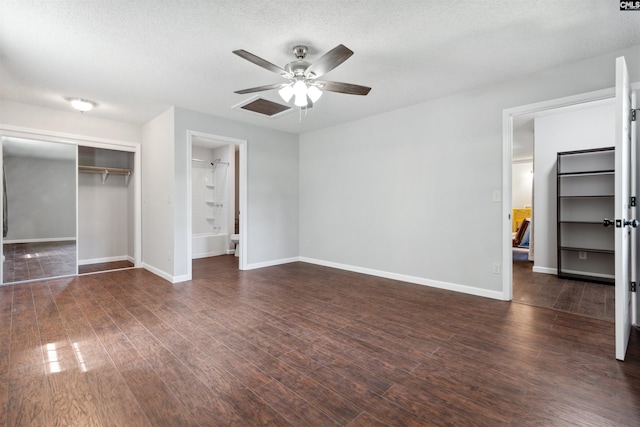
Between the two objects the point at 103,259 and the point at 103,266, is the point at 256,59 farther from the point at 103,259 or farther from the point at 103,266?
the point at 103,259

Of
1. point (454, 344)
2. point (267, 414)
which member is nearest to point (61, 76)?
point (267, 414)

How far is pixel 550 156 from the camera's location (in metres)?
4.78

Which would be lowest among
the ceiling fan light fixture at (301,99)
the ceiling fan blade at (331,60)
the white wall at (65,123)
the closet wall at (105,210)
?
the closet wall at (105,210)

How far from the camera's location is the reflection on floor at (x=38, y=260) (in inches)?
165

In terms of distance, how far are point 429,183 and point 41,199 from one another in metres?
5.81

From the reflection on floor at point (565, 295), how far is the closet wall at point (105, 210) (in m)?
6.51

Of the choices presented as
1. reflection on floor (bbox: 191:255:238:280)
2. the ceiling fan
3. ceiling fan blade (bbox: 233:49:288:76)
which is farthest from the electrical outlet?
reflection on floor (bbox: 191:255:238:280)

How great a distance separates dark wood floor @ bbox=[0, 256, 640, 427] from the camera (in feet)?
5.01

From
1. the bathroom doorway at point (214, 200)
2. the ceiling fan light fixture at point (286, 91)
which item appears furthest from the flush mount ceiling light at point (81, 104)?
the ceiling fan light fixture at point (286, 91)

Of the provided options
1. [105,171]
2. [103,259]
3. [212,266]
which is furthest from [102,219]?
[212,266]

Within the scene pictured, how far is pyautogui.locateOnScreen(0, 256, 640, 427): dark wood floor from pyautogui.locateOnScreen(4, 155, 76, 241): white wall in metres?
1.47

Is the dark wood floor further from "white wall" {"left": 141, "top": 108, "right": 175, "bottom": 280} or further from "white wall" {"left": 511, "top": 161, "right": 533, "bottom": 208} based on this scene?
"white wall" {"left": 511, "top": 161, "right": 533, "bottom": 208}

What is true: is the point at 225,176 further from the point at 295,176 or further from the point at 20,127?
the point at 20,127

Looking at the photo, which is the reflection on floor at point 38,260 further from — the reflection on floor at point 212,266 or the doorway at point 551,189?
the doorway at point 551,189
